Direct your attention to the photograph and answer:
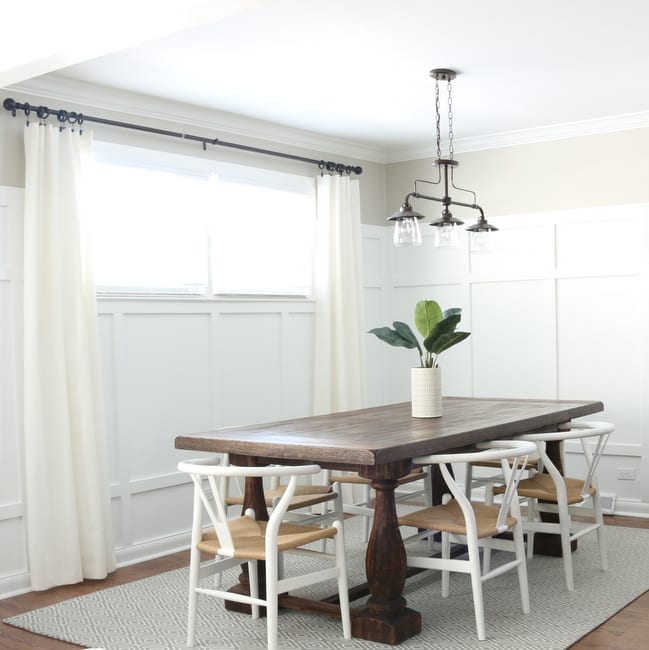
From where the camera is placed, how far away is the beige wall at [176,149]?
14.9ft

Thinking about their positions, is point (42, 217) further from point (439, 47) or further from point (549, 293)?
point (549, 293)

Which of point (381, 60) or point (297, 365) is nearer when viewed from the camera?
point (381, 60)

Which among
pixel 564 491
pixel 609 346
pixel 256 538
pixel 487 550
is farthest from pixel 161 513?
pixel 609 346

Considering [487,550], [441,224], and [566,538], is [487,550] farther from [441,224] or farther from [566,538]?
[441,224]

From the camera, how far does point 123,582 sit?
15.2 ft

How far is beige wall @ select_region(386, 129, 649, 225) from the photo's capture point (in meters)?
5.89

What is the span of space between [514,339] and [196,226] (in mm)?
2387

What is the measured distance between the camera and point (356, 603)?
4.23m

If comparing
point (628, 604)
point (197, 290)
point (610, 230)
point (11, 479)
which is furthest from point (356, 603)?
point (610, 230)

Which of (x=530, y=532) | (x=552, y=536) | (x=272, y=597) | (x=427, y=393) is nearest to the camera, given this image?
(x=272, y=597)

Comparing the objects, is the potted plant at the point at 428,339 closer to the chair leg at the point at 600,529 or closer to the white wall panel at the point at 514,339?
the chair leg at the point at 600,529

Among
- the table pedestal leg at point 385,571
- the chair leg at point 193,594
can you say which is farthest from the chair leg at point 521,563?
the chair leg at point 193,594

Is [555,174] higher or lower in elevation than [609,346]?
higher

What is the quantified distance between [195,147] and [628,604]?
3461mm
